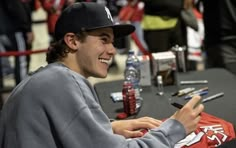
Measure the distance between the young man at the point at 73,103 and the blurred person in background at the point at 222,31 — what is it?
1.42 meters

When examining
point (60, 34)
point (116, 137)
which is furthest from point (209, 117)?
point (60, 34)

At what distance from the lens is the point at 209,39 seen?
2.88 m

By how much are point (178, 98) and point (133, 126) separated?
0.53 metres

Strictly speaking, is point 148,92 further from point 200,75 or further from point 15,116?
point 15,116

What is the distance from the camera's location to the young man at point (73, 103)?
126cm

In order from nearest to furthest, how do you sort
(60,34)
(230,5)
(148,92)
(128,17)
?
(60,34) < (148,92) < (230,5) < (128,17)

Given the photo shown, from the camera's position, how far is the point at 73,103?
1.27m

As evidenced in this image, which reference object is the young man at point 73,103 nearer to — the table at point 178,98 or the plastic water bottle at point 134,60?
the table at point 178,98

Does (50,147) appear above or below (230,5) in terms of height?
below

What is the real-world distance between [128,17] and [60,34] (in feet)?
10.7

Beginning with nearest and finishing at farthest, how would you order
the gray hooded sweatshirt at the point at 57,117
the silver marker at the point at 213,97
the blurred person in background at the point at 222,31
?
1. the gray hooded sweatshirt at the point at 57,117
2. the silver marker at the point at 213,97
3. the blurred person in background at the point at 222,31

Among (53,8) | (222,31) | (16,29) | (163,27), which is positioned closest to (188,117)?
(222,31)

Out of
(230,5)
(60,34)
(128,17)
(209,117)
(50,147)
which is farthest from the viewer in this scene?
(128,17)

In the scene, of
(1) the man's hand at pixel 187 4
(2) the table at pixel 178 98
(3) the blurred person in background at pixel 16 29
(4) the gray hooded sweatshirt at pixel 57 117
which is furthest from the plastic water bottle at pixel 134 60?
(3) the blurred person in background at pixel 16 29
